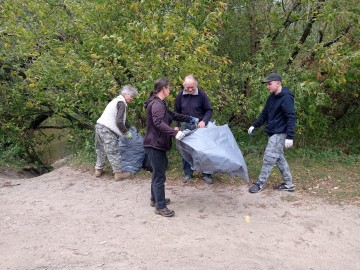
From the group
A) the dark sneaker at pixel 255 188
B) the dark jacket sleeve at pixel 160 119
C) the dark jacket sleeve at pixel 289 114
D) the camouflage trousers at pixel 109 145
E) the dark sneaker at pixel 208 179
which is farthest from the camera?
the camouflage trousers at pixel 109 145

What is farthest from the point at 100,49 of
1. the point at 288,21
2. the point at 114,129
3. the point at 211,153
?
the point at 288,21

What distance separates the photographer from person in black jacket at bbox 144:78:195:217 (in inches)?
171

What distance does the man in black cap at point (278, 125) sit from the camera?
4988 mm

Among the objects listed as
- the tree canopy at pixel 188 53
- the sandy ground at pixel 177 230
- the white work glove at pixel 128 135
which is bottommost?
the sandy ground at pixel 177 230

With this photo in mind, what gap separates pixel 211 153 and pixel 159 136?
0.65 meters

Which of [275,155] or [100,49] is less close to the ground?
[100,49]

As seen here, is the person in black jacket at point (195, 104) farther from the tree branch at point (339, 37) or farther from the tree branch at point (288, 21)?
the tree branch at point (339, 37)

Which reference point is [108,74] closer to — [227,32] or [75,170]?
[75,170]

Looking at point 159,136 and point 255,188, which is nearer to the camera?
point 159,136

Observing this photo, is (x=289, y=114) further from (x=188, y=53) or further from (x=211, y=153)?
(x=188, y=53)

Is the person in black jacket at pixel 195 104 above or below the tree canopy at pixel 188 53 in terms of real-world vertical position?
below

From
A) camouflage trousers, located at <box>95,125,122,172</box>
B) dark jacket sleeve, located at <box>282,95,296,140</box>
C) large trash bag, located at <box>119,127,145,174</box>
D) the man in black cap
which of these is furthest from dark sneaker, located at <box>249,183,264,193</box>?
camouflage trousers, located at <box>95,125,122,172</box>

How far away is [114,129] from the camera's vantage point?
5.85m

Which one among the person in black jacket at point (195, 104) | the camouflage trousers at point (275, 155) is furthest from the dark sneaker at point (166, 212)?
the camouflage trousers at point (275, 155)
